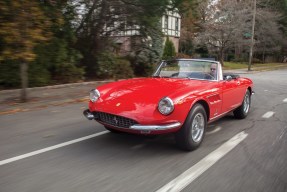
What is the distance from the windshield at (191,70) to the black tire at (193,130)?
113cm

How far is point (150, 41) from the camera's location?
57.2ft

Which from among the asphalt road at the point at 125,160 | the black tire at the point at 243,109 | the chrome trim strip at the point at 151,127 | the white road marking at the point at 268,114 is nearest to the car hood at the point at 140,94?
the chrome trim strip at the point at 151,127

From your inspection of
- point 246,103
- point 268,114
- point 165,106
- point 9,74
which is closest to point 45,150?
point 165,106

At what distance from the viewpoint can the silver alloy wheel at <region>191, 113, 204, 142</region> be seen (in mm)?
5480

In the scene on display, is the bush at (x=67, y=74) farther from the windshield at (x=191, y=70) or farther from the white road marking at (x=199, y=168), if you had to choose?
the white road marking at (x=199, y=168)

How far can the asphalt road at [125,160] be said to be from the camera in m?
4.07

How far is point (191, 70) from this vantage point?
6.71 meters

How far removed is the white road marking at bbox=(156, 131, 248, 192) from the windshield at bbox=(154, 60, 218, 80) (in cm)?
123

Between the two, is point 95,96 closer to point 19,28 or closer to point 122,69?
point 19,28

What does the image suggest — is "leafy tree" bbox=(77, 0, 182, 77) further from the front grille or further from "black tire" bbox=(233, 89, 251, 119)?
the front grille

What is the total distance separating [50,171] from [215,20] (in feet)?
121

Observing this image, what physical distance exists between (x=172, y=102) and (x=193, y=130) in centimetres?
73

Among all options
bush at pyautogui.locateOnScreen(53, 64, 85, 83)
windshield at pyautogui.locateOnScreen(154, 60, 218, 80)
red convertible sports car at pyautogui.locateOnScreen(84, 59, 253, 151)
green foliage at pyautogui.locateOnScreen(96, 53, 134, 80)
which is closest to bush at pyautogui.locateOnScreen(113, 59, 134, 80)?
green foliage at pyautogui.locateOnScreen(96, 53, 134, 80)

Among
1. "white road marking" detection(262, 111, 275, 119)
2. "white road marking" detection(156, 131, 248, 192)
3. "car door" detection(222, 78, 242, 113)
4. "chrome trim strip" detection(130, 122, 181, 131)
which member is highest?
"car door" detection(222, 78, 242, 113)
